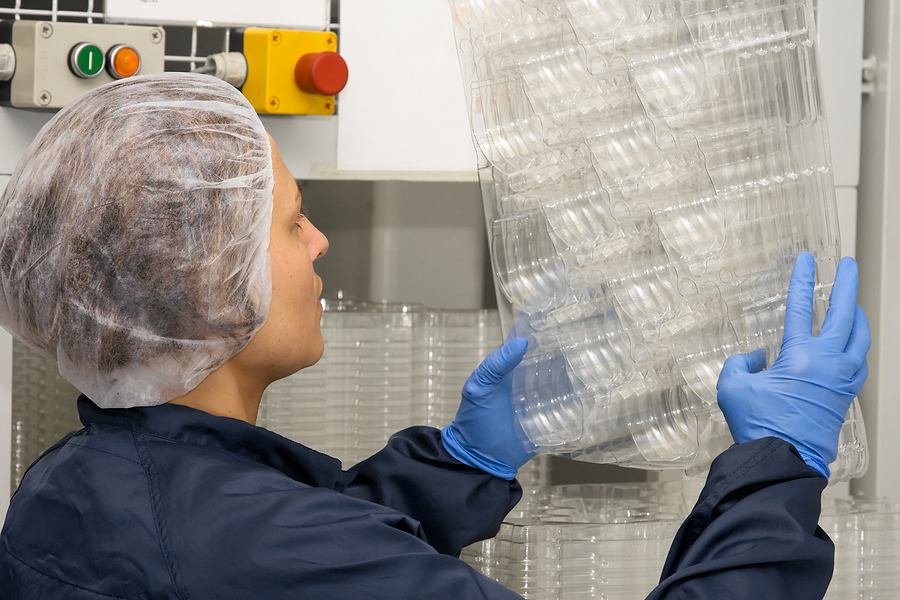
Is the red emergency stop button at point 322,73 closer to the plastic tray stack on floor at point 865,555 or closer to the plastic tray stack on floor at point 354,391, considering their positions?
the plastic tray stack on floor at point 354,391

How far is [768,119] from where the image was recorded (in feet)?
3.32

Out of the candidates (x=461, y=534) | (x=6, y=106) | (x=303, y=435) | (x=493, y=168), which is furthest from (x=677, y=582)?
(x=6, y=106)

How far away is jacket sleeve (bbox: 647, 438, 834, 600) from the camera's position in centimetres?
83

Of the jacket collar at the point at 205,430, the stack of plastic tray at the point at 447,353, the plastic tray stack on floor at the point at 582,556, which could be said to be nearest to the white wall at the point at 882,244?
the plastic tray stack on floor at the point at 582,556

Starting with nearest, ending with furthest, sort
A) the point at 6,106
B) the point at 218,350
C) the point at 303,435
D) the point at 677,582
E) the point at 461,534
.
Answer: the point at 677,582
the point at 218,350
the point at 461,534
the point at 6,106
the point at 303,435

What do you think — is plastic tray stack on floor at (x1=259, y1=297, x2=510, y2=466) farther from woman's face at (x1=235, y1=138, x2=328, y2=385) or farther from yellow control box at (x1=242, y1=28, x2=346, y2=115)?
woman's face at (x1=235, y1=138, x2=328, y2=385)

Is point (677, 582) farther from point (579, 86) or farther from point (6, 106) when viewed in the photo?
point (6, 106)

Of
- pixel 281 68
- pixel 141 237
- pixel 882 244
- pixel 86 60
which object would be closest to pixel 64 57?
pixel 86 60

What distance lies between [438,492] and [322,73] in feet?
2.18

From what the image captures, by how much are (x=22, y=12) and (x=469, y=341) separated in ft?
3.39

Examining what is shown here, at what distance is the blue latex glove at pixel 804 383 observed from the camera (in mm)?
947

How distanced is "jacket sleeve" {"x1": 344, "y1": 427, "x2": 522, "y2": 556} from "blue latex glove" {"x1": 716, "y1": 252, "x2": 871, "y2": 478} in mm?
413

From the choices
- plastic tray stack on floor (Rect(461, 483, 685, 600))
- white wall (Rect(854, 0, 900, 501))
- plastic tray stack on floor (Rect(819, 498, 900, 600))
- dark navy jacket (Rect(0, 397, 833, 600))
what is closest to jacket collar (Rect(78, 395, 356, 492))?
dark navy jacket (Rect(0, 397, 833, 600))

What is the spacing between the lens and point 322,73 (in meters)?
1.29
